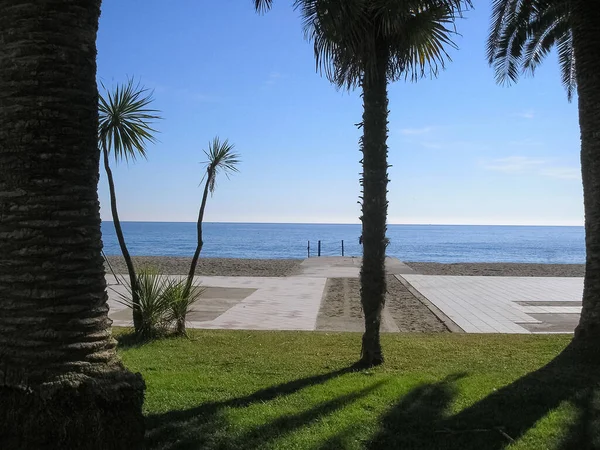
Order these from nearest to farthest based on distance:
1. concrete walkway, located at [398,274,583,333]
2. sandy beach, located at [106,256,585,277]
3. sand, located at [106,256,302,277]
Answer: concrete walkway, located at [398,274,583,333], sand, located at [106,256,302,277], sandy beach, located at [106,256,585,277]

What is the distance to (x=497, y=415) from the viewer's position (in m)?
4.59

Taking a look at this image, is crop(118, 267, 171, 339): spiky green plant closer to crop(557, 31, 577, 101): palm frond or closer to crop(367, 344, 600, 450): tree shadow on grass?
crop(367, 344, 600, 450): tree shadow on grass

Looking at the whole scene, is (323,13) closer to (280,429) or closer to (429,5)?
(429,5)

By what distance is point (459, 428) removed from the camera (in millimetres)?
4312

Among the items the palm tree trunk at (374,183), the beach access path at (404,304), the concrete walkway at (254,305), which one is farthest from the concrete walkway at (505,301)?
the palm tree trunk at (374,183)

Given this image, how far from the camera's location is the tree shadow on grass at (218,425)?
4016mm

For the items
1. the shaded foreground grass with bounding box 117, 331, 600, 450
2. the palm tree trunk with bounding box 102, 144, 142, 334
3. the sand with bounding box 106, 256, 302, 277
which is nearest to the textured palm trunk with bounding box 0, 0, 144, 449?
the shaded foreground grass with bounding box 117, 331, 600, 450

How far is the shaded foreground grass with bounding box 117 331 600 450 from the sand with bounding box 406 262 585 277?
13205 millimetres

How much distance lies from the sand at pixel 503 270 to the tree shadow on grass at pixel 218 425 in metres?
16.0

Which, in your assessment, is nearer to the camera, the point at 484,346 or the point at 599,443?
the point at 599,443

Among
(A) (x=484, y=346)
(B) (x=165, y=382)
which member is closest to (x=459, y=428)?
(B) (x=165, y=382)

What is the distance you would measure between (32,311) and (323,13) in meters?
4.05

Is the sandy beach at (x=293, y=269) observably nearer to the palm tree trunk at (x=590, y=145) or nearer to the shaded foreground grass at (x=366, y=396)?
the shaded foreground grass at (x=366, y=396)

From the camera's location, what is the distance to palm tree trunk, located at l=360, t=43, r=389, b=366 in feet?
20.3
